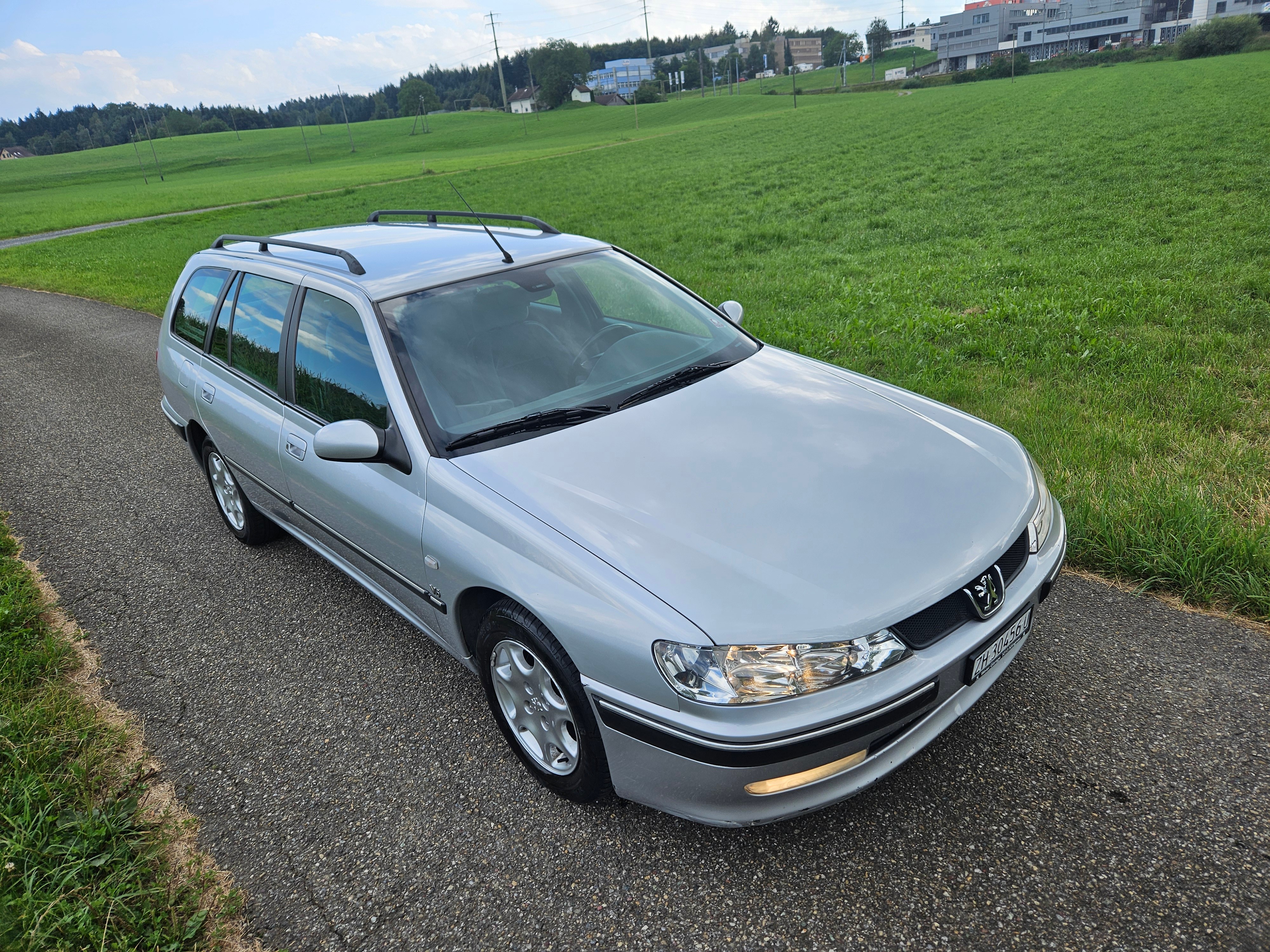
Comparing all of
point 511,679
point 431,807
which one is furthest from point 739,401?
point 431,807

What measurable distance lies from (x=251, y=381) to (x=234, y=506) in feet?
3.49

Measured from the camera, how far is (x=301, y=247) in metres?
3.91

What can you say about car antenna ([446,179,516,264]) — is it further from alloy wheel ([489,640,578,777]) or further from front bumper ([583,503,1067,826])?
front bumper ([583,503,1067,826])

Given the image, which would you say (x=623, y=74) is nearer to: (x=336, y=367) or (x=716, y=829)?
(x=336, y=367)

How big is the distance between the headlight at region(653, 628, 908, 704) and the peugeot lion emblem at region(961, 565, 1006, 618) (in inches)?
17.3

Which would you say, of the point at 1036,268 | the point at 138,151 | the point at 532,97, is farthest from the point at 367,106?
the point at 1036,268


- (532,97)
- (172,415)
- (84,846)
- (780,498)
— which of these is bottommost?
(84,846)

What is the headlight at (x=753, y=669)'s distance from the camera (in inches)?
80.0

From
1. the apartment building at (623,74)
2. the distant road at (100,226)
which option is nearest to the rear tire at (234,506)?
the distant road at (100,226)

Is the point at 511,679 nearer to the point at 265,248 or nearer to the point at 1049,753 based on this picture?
the point at 1049,753

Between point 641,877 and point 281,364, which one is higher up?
point 281,364

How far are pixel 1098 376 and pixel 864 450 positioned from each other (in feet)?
12.6

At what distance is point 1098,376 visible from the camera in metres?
5.63

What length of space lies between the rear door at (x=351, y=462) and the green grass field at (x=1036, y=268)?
9.92 feet
